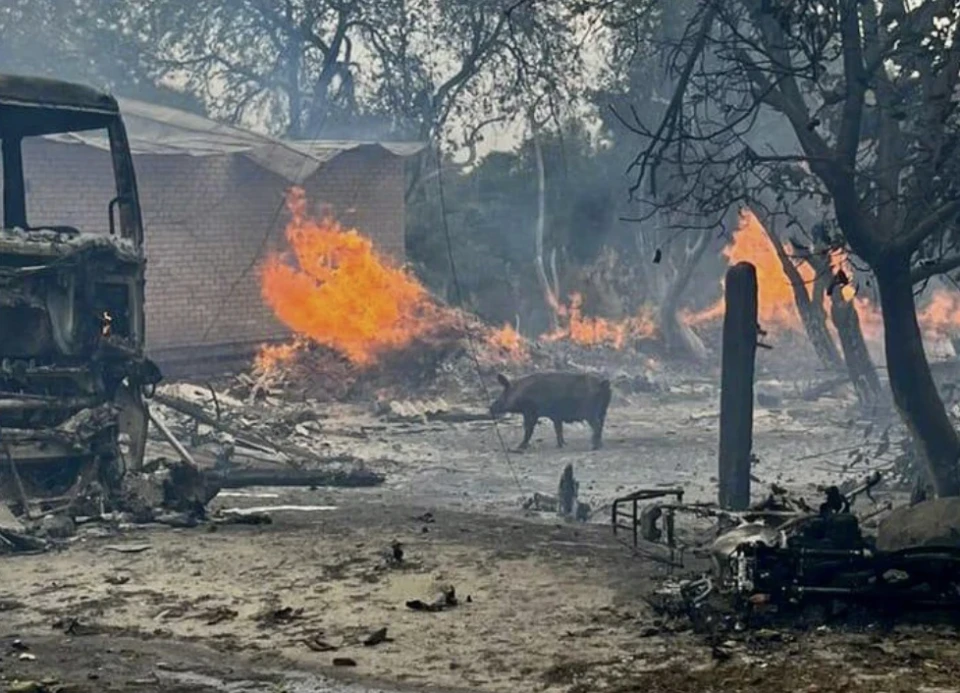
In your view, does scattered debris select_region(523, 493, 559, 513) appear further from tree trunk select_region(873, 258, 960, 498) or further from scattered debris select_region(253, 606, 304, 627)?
scattered debris select_region(253, 606, 304, 627)

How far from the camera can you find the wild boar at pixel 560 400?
17.7 meters

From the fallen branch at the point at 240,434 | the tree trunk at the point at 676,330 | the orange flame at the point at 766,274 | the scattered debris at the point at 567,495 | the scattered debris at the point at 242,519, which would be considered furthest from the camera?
the orange flame at the point at 766,274

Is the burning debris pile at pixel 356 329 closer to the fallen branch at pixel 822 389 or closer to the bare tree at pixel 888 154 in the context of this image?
the fallen branch at pixel 822 389

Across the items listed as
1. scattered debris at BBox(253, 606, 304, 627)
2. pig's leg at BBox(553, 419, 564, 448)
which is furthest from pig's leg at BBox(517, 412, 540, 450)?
scattered debris at BBox(253, 606, 304, 627)

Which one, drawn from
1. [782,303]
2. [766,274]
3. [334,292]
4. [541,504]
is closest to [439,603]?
[541,504]

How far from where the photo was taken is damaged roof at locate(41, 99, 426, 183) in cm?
2297

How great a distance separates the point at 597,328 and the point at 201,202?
39.5ft

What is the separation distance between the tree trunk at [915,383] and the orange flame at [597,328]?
19.9 metres

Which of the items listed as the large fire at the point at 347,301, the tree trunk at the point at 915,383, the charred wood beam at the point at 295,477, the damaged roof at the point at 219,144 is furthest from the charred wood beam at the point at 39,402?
the damaged roof at the point at 219,144

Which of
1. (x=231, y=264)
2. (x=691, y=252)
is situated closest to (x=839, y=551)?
(x=231, y=264)

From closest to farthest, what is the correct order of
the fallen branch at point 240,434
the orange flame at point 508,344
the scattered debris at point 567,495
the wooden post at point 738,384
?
the wooden post at point 738,384 < the scattered debris at point 567,495 < the fallen branch at point 240,434 < the orange flame at point 508,344

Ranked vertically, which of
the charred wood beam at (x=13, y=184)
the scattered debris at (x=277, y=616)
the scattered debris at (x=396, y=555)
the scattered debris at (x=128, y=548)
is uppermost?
the charred wood beam at (x=13, y=184)

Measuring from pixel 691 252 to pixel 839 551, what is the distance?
2412cm

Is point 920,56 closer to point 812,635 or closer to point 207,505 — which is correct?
point 812,635
